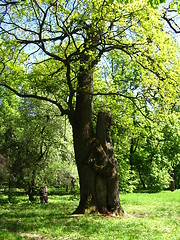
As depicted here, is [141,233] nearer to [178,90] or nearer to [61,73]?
[178,90]

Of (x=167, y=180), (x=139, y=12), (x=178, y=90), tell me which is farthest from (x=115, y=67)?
(x=139, y=12)

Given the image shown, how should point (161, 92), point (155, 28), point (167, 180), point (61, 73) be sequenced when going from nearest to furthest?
point (155, 28)
point (161, 92)
point (61, 73)
point (167, 180)

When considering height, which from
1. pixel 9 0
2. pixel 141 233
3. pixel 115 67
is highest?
pixel 115 67

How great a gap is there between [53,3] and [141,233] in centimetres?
802

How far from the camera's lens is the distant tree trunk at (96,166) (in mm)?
12781

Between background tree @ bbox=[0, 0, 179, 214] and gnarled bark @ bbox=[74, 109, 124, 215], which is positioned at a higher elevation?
background tree @ bbox=[0, 0, 179, 214]

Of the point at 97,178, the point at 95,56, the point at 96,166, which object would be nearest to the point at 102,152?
the point at 96,166

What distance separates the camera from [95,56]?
42.4ft

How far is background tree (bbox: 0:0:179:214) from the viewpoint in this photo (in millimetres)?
10922

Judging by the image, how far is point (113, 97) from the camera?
1644 cm

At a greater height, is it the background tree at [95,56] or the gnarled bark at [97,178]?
the background tree at [95,56]

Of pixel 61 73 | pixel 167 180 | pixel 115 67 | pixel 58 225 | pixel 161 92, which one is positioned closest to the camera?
pixel 58 225

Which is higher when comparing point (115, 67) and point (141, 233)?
point (115, 67)

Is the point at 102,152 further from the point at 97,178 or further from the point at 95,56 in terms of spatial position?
the point at 95,56
